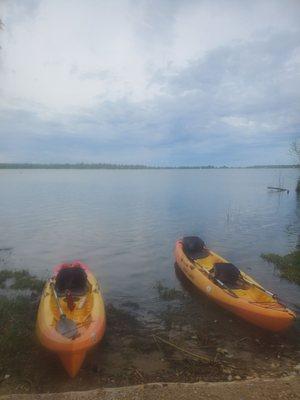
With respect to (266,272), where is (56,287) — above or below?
above

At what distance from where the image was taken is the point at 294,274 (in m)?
19.0

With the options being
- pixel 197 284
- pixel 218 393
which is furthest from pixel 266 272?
pixel 218 393

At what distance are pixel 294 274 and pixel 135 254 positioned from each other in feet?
33.7

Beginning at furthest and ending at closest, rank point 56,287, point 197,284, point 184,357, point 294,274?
point 294,274
point 197,284
point 56,287
point 184,357

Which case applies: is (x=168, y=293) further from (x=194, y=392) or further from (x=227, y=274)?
(x=194, y=392)

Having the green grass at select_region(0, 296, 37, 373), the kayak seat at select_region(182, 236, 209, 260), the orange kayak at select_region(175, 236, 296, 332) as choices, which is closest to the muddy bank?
the green grass at select_region(0, 296, 37, 373)

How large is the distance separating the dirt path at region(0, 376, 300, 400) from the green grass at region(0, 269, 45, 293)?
28.7 ft

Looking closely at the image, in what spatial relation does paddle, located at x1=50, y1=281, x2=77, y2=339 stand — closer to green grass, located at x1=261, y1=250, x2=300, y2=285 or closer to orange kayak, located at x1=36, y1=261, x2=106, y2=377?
orange kayak, located at x1=36, y1=261, x2=106, y2=377

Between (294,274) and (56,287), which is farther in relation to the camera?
(294,274)

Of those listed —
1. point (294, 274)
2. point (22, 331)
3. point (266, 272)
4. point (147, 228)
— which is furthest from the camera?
point (147, 228)

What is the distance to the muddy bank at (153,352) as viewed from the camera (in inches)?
376

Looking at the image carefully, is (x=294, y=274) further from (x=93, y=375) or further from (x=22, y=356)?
(x=22, y=356)

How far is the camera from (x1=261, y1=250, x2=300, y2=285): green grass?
18.8 meters

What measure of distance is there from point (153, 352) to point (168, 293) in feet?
17.9
